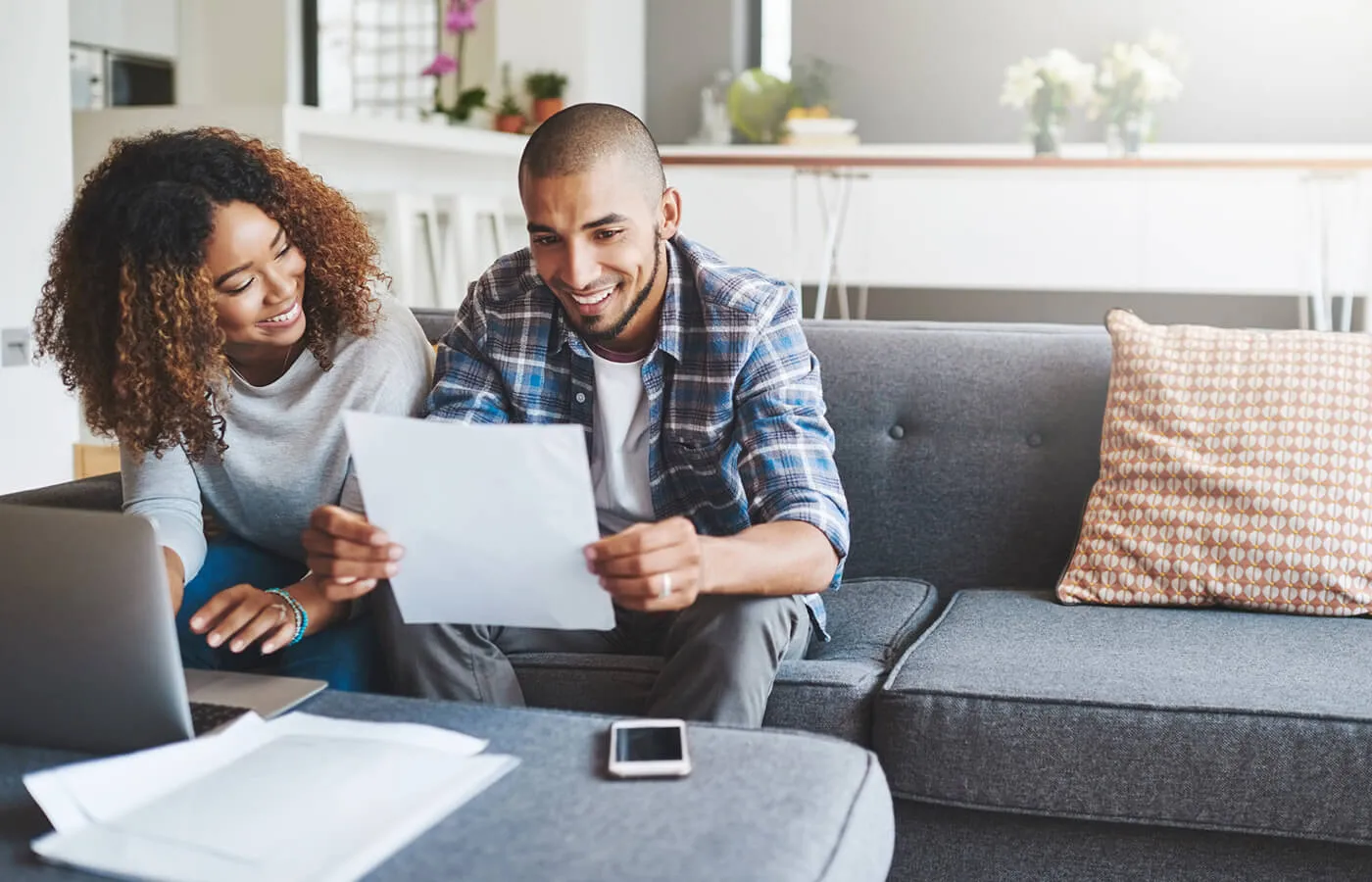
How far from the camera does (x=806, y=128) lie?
20.6ft

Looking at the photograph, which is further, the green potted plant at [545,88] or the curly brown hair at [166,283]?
the green potted plant at [545,88]

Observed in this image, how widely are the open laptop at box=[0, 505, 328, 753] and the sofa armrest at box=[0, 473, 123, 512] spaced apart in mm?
687

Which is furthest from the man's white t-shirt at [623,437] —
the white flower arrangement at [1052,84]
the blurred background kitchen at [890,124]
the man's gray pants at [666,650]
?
the white flower arrangement at [1052,84]

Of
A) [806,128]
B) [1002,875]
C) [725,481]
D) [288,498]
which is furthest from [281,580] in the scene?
[806,128]

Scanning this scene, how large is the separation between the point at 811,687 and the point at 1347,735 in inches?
22.5

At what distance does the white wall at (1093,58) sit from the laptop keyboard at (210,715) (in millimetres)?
5608

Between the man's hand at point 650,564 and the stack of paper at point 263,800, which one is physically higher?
the man's hand at point 650,564

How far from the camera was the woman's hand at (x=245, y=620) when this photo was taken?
1.50 m

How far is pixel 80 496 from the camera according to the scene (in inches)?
77.1

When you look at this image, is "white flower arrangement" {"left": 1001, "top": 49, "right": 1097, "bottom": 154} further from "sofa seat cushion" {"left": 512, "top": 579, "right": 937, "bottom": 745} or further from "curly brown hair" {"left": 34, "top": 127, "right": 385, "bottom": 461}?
"curly brown hair" {"left": 34, "top": 127, "right": 385, "bottom": 461}

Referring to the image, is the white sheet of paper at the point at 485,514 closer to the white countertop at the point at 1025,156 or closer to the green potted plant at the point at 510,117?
the white countertop at the point at 1025,156

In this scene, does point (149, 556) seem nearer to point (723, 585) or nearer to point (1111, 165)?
point (723, 585)

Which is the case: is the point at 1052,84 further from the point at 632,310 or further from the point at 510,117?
the point at 632,310

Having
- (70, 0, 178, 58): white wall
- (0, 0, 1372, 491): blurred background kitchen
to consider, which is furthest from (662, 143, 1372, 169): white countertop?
(70, 0, 178, 58): white wall
